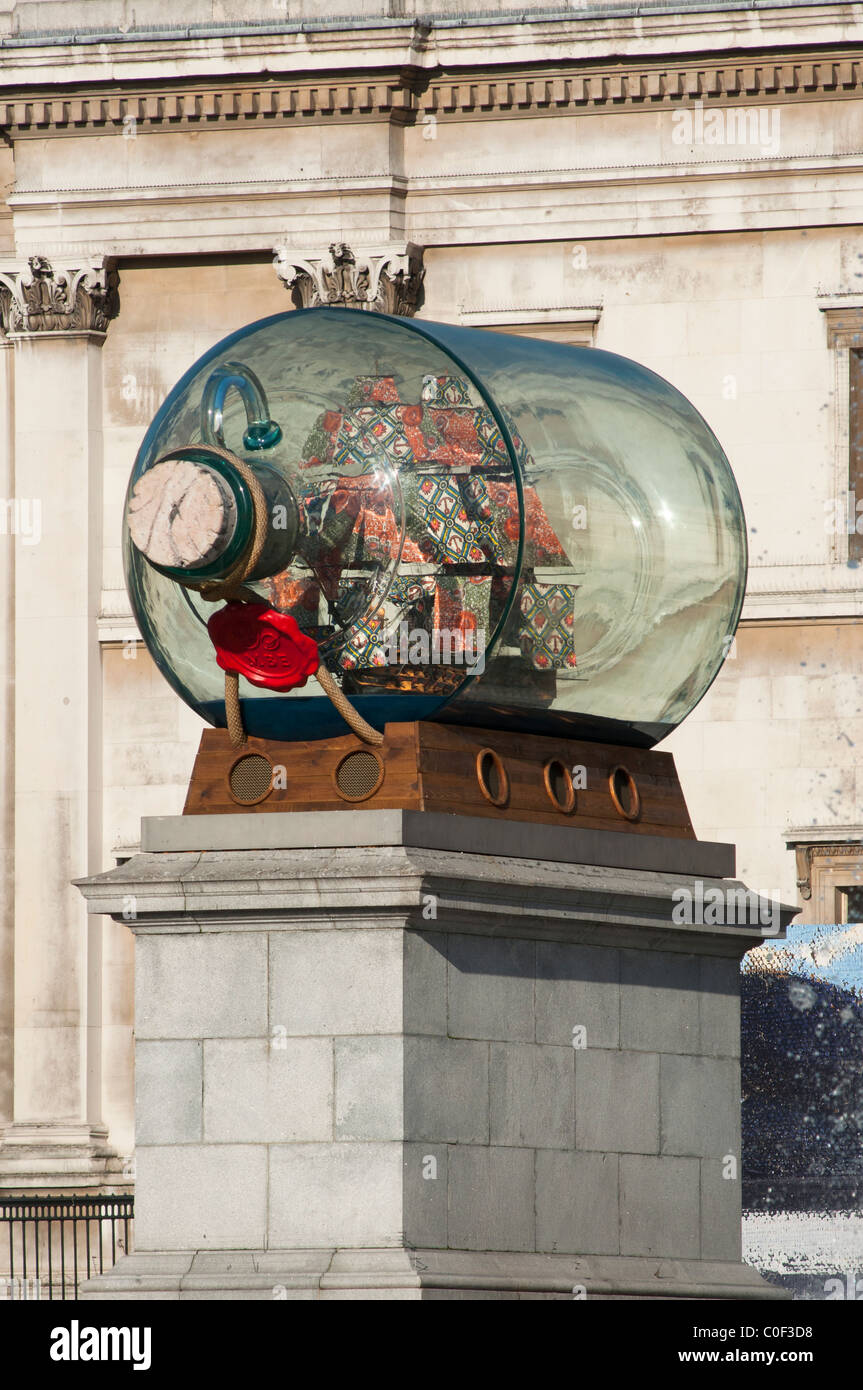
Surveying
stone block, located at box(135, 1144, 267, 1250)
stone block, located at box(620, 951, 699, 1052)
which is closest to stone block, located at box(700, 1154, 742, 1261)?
stone block, located at box(620, 951, 699, 1052)

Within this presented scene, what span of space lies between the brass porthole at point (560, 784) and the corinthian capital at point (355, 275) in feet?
61.5

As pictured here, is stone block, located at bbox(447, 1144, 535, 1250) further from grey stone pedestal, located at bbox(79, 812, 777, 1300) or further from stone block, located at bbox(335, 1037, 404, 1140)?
stone block, located at bbox(335, 1037, 404, 1140)

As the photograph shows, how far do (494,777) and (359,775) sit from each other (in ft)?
2.45

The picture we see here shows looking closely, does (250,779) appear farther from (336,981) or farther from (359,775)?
(336,981)

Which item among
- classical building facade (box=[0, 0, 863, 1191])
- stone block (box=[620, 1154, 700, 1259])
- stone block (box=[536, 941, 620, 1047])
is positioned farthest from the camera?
classical building facade (box=[0, 0, 863, 1191])

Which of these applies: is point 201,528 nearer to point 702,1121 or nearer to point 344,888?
point 344,888

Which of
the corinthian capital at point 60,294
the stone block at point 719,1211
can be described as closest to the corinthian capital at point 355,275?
the corinthian capital at point 60,294

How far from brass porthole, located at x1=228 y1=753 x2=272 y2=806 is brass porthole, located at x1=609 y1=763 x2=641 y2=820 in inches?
75.2

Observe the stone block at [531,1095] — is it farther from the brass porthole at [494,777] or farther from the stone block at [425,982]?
the brass porthole at [494,777]

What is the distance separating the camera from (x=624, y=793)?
1466cm

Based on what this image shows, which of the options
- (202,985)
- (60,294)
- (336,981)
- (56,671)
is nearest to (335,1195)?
(336,981)

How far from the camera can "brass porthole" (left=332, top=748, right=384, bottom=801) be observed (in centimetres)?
1338

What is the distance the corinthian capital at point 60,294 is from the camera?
3341cm

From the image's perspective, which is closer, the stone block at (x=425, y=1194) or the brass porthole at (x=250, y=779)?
the stone block at (x=425, y=1194)
